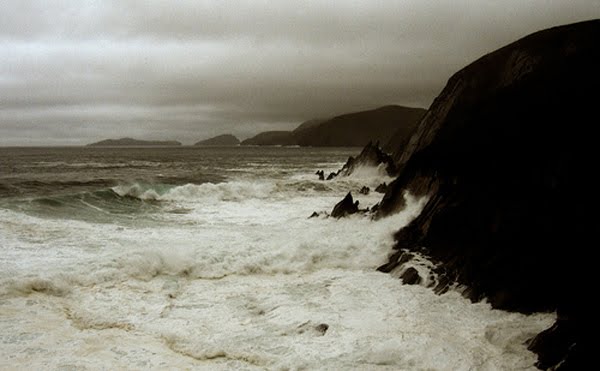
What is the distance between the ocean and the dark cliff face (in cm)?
66

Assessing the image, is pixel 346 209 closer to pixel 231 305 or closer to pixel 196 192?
pixel 231 305

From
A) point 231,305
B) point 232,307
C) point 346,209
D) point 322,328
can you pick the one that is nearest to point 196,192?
point 346,209

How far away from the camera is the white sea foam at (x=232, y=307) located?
757 cm

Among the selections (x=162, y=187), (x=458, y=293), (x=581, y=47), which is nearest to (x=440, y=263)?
(x=458, y=293)

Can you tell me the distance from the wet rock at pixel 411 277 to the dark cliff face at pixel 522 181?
567mm

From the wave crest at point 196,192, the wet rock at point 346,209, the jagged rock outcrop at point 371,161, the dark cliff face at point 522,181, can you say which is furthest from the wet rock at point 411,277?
the jagged rock outcrop at point 371,161

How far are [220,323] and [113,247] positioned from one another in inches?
259

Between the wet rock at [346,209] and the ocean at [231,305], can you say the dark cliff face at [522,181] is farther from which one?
the wet rock at [346,209]

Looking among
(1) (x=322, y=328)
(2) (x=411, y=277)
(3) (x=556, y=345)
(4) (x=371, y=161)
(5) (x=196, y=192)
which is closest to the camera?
(3) (x=556, y=345)

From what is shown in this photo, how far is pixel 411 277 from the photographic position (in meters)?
11.3

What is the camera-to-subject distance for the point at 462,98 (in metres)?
16.6

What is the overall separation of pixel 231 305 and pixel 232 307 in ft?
0.43

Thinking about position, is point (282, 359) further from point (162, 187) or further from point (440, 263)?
point (162, 187)

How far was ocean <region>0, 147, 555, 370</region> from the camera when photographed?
756 centimetres
